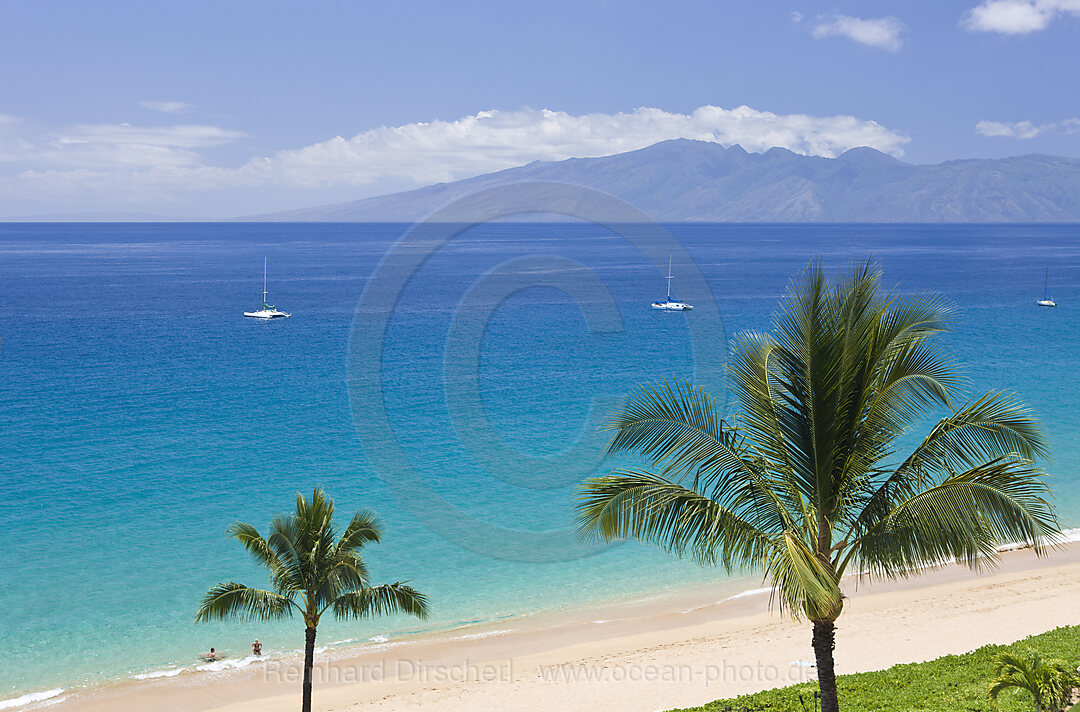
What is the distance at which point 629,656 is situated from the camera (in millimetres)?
24594

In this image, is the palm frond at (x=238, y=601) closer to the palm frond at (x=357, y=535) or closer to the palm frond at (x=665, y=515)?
the palm frond at (x=357, y=535)

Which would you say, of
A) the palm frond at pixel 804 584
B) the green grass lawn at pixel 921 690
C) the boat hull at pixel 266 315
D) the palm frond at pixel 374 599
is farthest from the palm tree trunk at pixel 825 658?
the boat hull at pixel 266 315

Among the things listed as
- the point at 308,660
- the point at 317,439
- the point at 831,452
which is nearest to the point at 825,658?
the point at 831,452

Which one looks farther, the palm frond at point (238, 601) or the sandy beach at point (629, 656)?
the sandy beach at point (629, 656)

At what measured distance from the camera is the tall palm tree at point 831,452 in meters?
10.7

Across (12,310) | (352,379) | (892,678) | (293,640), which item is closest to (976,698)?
(892,678)

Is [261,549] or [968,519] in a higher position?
[968,519]

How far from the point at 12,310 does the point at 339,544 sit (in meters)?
96.9

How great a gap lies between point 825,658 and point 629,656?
14231 millimetres

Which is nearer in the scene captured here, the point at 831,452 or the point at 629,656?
the point at 831,452

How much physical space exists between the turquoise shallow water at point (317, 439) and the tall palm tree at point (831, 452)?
1769 cm

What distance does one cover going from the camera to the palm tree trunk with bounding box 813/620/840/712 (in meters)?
11.1

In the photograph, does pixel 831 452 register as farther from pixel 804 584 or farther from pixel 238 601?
pixel 238 601

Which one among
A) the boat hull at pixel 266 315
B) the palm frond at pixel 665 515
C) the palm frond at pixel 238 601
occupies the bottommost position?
the palm frond at pixel 238 601
